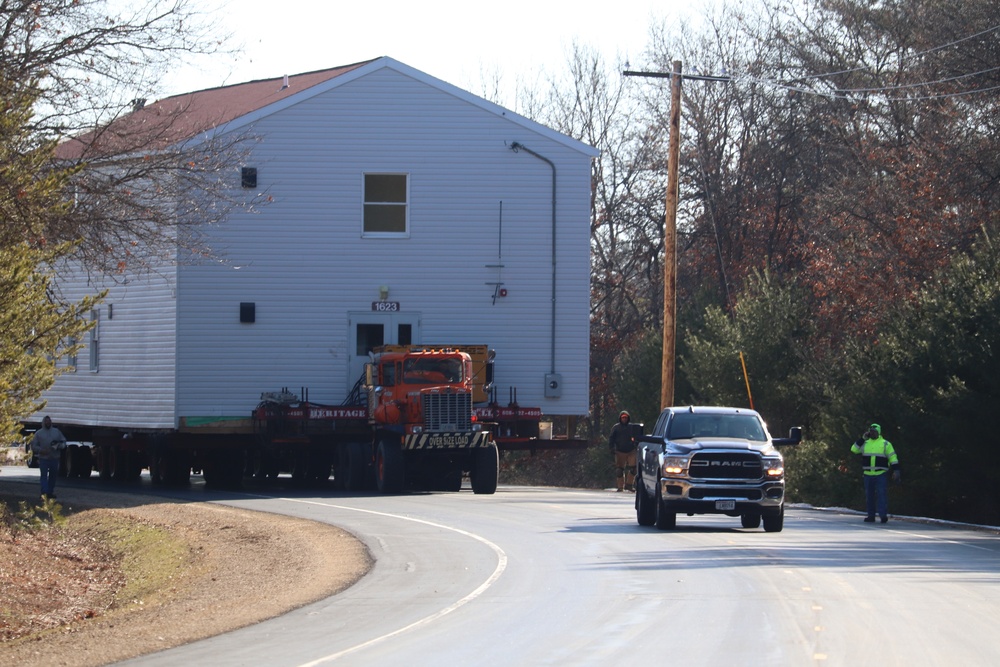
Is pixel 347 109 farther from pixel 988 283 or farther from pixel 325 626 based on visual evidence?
pixel 325 626

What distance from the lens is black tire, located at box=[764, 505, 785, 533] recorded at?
2092 cm

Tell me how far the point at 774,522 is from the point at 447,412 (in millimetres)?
9821

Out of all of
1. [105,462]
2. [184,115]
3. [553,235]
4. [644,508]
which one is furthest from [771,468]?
[105,462]

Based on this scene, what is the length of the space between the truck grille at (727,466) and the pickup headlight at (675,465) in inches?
4.1

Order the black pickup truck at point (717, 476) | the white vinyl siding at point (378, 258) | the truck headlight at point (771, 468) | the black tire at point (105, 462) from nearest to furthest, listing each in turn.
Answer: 1. the black pickup truck at point (717, 476)
2. the truck headlight at point (771, 468)
3. the white vinyl siding at point (378, 258)
4. the black tire at point (105, 462)

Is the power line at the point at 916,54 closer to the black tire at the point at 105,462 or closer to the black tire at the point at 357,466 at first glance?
the black tire at the point at 357,466

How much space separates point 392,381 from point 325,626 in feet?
58.5

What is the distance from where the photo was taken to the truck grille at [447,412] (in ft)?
95.8

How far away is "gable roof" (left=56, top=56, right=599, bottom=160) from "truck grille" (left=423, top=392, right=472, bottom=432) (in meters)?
7.15

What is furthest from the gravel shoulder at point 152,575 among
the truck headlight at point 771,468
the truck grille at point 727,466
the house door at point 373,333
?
the house door at point 373,333

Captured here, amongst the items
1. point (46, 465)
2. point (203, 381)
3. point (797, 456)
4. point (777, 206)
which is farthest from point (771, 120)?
point (46, 465)

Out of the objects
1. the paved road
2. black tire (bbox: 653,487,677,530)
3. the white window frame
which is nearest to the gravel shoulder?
the paved road

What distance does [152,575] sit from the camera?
62.2 ft

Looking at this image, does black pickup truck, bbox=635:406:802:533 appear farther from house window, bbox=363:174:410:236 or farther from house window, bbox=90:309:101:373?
house window, bbox=90:309:101:373
